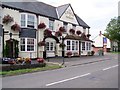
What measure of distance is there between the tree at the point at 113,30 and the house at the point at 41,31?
4149 centimetres

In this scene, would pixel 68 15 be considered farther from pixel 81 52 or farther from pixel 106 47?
pixel 106 47

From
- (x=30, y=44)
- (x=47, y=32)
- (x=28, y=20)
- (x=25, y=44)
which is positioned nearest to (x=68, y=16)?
(x=47, y=32)

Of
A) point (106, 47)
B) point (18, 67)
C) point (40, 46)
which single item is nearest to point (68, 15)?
point (40, 46)

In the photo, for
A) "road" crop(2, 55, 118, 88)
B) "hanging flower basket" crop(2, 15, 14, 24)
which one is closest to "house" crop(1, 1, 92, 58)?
"hanging flower basket" crop(2, 15, 14, 24)

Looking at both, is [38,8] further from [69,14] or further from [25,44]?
[69,14]

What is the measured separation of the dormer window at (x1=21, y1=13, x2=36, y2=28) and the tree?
5611cm

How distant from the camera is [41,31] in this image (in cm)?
3195

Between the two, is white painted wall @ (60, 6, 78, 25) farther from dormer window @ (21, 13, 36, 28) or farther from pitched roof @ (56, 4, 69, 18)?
dormer window @ (21, 13, 36, 28)

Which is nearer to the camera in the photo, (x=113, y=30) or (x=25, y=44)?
(x=25, y=44)

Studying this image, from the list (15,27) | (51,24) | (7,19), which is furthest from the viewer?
(51,24)

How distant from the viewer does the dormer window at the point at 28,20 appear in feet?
95.1

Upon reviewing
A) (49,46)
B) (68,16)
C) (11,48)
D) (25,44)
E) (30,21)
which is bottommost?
(11,48)

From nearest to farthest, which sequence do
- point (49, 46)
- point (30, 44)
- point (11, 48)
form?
point (11, 48)
point (30, 44)
point (49, 46)

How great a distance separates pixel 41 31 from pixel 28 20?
315 centimetres
